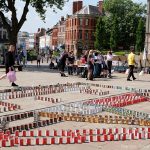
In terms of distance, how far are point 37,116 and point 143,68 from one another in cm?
2391

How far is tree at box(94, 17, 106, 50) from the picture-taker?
95.7 metres

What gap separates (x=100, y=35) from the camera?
95812 mm

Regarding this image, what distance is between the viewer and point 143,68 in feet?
110

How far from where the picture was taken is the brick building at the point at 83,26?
101312 mm

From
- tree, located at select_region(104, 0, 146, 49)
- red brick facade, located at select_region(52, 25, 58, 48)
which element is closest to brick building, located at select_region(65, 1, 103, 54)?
tree, located at select_region(104, 0, 146, 49)

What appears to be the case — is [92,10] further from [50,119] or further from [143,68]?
[50,119]

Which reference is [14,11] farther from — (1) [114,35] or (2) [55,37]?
(2) [55,37]

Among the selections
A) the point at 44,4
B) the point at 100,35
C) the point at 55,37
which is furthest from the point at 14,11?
the point at 55,37

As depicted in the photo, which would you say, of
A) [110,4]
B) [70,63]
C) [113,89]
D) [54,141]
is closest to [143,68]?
[70,63]

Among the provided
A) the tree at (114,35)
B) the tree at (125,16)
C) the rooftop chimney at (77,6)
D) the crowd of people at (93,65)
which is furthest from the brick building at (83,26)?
the crowd of people at (93,65)

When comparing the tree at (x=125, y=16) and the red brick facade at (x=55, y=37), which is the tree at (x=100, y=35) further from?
the red brick facade at (x=55, y=37)

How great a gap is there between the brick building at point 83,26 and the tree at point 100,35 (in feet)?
18.1

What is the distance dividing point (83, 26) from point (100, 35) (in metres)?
8.57

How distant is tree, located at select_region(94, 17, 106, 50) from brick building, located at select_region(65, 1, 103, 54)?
18.1 ft
